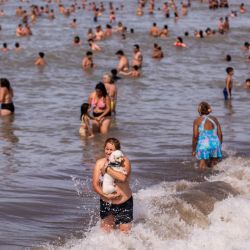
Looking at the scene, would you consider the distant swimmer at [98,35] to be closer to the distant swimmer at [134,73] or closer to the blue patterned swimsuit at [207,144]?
the distant swimmer at [134,73]

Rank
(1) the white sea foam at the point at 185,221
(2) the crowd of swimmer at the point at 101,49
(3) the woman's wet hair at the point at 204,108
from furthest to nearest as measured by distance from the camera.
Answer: (2) the crowd of swimmer at the point at 101,49, (3) the woman's wet hair at the point at 204,108, (1) the white sea foam at the point at 185,221

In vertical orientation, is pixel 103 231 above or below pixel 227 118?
above

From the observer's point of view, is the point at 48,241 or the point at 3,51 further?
the point at 3,51

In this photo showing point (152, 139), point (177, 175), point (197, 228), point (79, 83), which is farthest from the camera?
point (79, 83)

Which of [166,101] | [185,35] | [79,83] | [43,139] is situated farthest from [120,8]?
[43,139]

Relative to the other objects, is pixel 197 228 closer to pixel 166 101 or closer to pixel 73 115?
pixel 73 115

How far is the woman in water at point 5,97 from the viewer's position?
16969 mm

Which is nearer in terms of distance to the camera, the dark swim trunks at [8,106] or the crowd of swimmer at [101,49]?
the crowd of swimmer at [101,49]

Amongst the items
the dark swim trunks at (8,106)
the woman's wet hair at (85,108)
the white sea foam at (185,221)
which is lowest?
the dark swim trunks at (8,106)

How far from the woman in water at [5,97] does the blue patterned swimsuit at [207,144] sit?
259 inches

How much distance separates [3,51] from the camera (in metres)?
30.9

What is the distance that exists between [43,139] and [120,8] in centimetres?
3883

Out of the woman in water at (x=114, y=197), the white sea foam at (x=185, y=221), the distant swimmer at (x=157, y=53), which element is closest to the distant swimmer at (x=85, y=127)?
the white sea foam at (x=185, y=221)

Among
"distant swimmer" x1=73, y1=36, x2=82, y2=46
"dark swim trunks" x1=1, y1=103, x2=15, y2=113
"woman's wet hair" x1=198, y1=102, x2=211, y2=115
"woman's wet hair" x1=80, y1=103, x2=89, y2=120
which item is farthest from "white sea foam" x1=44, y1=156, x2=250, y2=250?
"distant swimmer" x1=73, y1=36, x2=82, y2=46
